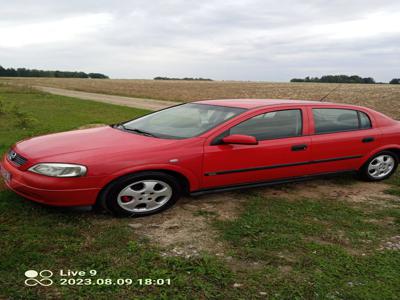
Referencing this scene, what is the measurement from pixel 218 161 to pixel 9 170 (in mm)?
2192

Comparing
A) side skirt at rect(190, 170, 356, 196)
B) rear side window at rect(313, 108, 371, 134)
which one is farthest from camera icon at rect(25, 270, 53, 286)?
rear side window at rect(313, 108, 371, 134)

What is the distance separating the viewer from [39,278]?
9.18 ft

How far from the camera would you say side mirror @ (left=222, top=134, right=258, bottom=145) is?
13.6ft

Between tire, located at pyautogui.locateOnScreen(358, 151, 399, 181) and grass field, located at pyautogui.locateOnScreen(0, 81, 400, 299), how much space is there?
0.92 m

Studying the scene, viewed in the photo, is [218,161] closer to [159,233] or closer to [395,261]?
[159,233]

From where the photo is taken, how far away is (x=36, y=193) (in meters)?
3.62

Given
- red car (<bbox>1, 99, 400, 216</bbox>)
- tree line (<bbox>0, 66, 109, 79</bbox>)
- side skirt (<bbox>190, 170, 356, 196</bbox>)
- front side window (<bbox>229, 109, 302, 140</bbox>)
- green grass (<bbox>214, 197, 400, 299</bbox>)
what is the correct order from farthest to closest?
tree line (<bbox>0, 66, 109, 79</bbox>)
front side window (<bbox>229, 109, 302, 140</bbox>)
side skirt (<bbox>190, 170, 356, 196</bbox>)
red car (<bbox>1, 99, 400, 216</bbox>)
green grass (<bbox>214, 197, 400, 299</bbox>)

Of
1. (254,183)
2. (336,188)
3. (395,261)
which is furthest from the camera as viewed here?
(336,188)

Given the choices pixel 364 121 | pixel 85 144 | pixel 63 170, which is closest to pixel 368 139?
pixel 364 121

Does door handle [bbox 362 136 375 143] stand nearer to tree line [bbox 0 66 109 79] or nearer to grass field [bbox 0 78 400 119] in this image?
grass field [bbox 0 78 400 119]

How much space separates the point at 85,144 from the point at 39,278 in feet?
5.15

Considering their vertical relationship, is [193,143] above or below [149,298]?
above

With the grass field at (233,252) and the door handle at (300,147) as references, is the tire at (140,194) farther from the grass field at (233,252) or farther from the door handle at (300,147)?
the door handle at (300,147)

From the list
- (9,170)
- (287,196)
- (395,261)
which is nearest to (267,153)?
(287,196)
